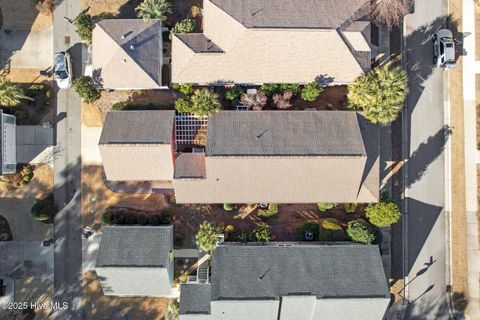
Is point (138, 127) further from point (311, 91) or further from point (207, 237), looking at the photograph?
point (311, 91)

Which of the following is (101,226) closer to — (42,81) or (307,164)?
(42,81)

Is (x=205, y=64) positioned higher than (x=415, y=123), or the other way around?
(x=205, y=64)

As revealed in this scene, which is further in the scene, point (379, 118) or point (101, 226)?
point (101, 226)

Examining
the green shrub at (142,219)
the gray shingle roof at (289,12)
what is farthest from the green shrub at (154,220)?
the gray shingle roof at (289,12)

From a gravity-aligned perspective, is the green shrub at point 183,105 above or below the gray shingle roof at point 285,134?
above

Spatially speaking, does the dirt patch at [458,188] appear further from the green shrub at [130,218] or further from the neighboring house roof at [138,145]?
the green shrub at [130,218]

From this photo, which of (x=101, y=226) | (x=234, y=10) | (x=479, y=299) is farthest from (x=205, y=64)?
(x=479, y=299)

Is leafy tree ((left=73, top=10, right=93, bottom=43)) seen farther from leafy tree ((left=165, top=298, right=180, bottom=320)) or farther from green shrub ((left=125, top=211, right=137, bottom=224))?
leafy tree ((left=165, top=298, right=180, bottom=320))
